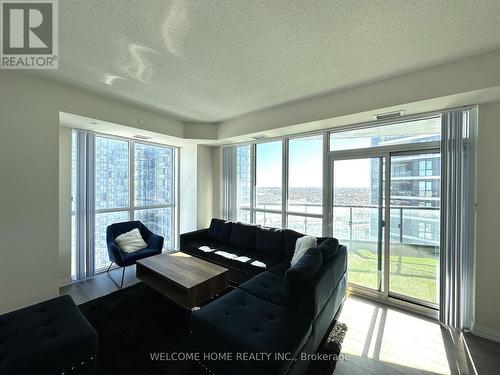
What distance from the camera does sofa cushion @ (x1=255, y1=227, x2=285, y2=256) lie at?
11.0ft

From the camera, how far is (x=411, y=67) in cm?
218

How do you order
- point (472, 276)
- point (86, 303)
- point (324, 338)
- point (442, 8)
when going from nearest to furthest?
point (442, 8) < point (324, 338) < point (472, 276) < point (86, 303)

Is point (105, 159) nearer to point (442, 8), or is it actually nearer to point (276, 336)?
point (276, 336)

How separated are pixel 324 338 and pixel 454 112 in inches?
116

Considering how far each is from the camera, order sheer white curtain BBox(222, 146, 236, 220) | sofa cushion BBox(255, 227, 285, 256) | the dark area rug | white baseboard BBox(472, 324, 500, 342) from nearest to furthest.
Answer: the dark area rug, white baseboard BBox(472, 324, 500, 342), sofa cushion BBox(255, 227, 285, 256), sheer white curtain BBox(222, 146, 236, 220)

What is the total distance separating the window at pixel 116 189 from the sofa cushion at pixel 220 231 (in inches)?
57.0

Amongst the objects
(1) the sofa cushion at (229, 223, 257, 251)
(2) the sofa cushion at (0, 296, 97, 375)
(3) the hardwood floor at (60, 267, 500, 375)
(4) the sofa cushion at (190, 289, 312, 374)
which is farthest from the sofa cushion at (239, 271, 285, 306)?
(2) the sofa cushion at (0, 296, 97, 375)

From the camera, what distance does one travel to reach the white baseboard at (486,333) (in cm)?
215

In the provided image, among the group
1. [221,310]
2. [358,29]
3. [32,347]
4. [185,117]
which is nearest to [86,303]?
[32,347]

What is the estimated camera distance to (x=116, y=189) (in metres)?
3.98

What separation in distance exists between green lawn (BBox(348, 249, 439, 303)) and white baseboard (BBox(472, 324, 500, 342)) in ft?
1.34

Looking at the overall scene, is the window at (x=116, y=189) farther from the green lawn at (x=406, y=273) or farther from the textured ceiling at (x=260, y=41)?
the green lawn at (x=406, y=273)

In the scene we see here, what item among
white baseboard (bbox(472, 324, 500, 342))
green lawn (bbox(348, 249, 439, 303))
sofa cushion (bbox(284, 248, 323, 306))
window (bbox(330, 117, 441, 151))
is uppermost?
window (bbox(330, 117, 441, 151))

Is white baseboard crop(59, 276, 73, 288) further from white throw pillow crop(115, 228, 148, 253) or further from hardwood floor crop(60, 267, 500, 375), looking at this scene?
white throw pillow crop(115, 228, 148, 253)
